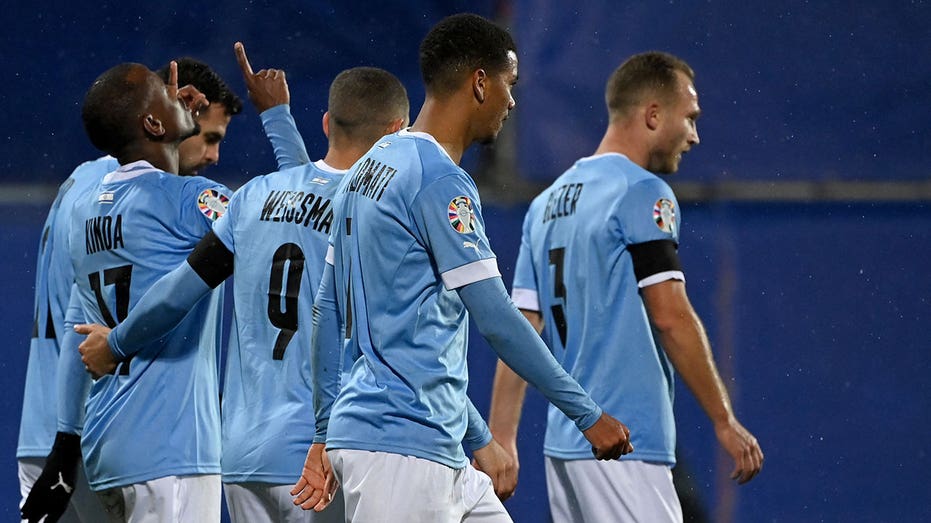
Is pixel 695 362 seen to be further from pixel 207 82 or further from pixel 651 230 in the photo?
pixel 207 82

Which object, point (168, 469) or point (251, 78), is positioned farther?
point (251, 78)

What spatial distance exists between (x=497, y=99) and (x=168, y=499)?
1.58m

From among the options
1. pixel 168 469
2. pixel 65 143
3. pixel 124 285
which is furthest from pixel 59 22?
pixel 168 469

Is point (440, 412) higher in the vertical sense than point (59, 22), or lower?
lower

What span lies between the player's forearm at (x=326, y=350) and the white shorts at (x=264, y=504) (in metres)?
0.64

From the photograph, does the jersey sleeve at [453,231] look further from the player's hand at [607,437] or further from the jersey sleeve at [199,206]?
the jersey sleeve at [199,206]

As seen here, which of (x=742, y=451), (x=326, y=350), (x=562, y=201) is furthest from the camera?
(x=562, y=201)

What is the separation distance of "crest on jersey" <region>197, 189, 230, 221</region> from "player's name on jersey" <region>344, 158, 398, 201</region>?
3.53 ft

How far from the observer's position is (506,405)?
177 inches

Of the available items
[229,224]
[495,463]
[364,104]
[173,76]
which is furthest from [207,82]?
[495,463]

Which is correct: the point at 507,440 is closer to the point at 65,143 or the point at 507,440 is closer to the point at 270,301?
the point at 270,301

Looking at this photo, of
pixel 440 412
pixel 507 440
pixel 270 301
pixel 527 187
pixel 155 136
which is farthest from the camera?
pixel 527 187

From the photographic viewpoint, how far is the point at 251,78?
4410 millimetres

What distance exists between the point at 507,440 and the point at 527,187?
1.93 meters
